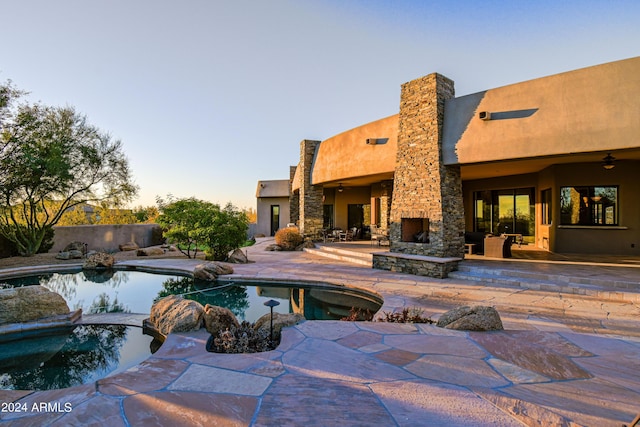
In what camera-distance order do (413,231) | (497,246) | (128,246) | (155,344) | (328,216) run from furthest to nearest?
(328,216), (128,246), (497,246), (413,231), (155,344)

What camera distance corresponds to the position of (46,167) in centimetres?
1196

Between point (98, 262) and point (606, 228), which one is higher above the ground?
point (606, 228)

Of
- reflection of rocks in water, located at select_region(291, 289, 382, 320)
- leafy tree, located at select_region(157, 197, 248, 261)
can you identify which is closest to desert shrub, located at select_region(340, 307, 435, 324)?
reflection of rocks in water, located at select_region(291, 289, 382, 320)

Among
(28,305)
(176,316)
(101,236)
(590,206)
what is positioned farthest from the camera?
(101,236)

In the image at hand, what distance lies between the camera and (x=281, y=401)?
8.57 ft

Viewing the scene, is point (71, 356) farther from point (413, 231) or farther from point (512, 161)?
point (512, 161)

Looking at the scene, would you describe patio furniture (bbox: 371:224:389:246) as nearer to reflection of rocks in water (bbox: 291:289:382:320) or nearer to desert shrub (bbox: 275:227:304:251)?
desert shrub (bbox: 275:227:304:251)

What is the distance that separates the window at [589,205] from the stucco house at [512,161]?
28 millimetres

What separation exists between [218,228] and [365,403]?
10.4 m

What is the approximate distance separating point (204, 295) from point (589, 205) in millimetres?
12252

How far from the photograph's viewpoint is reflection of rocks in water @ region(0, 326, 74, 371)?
14.8 ft

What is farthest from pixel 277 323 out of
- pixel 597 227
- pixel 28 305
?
pixel 597 227

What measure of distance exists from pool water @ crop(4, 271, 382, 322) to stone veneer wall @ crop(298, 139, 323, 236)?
22.0 feet

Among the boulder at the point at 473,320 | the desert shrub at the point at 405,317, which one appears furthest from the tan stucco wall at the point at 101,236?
the boulder at the point at 473,320
